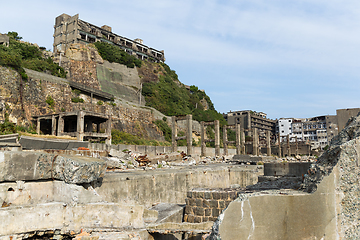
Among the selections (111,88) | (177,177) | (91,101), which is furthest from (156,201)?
(111,88)

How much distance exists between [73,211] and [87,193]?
0.68m

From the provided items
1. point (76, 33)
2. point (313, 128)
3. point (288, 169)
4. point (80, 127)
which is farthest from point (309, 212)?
point (313, 128)

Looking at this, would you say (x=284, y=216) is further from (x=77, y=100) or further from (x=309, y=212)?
(x=77, y=100)

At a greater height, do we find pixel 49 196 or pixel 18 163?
pixel 18 163

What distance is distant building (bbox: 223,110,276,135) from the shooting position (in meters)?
88.2

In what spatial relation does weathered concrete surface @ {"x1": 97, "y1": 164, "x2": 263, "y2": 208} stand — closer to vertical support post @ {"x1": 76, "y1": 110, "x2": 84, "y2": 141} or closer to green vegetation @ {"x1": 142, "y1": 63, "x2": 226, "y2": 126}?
vertical support post @ {"x1": 76, "y1": 110, "x2": 84, "y2": 141}

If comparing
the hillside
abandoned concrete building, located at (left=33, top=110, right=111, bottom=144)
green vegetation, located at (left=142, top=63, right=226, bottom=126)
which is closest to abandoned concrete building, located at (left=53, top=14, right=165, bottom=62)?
the hillside

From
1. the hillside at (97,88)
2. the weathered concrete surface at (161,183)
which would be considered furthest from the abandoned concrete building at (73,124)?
the weathered concrete surface at (161,183)

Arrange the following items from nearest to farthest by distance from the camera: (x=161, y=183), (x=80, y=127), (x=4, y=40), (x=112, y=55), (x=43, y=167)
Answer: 1. (x=43, y=167)
2. (x=161, y=183)
3. (x=80, y=127)
4. (x=4, y=40)
5. (x=112, y=55)

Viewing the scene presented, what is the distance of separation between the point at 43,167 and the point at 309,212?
486cm

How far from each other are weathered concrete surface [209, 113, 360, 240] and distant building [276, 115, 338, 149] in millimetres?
79980

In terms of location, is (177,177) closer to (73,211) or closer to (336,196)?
(73,211)

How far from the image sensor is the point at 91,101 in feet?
119

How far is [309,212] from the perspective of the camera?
12.1 feet
